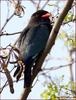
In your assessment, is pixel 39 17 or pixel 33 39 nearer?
pixel 33 39

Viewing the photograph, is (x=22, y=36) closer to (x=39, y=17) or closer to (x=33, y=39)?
(x=33, y=39)

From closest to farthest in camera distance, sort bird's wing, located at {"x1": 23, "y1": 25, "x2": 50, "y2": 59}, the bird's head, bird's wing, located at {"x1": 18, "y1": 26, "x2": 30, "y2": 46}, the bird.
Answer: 1. the bird
2. bird's wing, located at {"x1": 23, "y1": 25, "x2": 50, "y2": 59}
3. bird's wing, located at {"x1": 18, "y1": 26, "x2": 30, "y2": 46}
4. the bird's head

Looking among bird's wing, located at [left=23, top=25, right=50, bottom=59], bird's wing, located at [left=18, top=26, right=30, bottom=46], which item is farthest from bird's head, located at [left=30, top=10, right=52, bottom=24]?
bird's wing, located at [left=18, top=26, right=30, bottom=46]

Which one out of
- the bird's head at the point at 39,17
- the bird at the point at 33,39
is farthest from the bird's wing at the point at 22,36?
the bird's head at the point at 39,17

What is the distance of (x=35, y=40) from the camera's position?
3891 mm

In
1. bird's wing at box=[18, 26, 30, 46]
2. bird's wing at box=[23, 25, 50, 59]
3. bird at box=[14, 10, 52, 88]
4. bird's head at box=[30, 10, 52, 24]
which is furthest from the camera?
bird's head at box=[30, 10, 52, 24]

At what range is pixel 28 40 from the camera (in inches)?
150

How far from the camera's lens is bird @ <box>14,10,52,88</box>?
3512 millimetres

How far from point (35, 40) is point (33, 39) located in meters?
0.02

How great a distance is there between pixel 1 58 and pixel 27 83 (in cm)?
46

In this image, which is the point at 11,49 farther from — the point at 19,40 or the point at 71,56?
the point at 71,56

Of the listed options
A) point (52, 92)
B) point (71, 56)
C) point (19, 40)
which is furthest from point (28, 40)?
point (71, 56)

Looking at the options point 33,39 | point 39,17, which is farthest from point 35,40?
point 39,17

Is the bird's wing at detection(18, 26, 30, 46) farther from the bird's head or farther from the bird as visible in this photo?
the bird's head
